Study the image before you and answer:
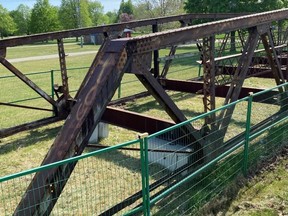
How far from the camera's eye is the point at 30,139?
730cm

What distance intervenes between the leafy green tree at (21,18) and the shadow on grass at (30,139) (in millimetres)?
79098

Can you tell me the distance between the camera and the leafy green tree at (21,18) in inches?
→ 3334

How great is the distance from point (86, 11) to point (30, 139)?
245 feet

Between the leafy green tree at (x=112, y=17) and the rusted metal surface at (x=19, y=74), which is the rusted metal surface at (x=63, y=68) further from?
the leafy green tree at (x=112, y=17)

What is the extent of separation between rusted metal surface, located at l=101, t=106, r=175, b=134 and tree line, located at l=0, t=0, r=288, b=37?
20502 millimetres

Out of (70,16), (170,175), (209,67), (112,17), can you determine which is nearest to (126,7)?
(70,16)

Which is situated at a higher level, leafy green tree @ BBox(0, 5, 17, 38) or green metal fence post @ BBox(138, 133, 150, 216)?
leafy green tree @ BBox(0, 5, 17, 38)

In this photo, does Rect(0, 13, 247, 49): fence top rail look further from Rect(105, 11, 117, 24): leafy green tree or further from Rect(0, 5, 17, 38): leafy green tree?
Rect(105, 11, 117, 24): leafy green tree

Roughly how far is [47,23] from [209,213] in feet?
240

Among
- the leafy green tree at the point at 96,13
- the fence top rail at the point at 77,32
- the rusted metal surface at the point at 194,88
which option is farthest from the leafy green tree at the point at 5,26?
the rusted metal surface at the point at 194,88

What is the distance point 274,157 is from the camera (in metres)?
5.57

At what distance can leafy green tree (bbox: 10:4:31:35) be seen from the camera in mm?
84675

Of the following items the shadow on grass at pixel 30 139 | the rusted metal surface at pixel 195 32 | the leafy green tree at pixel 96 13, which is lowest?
the shadow on grass at pixel 30 139

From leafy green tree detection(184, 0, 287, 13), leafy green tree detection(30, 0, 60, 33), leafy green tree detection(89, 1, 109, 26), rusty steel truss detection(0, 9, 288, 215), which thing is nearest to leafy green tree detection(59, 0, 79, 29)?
leafy green tree detection(30, 0, 60, 33)
